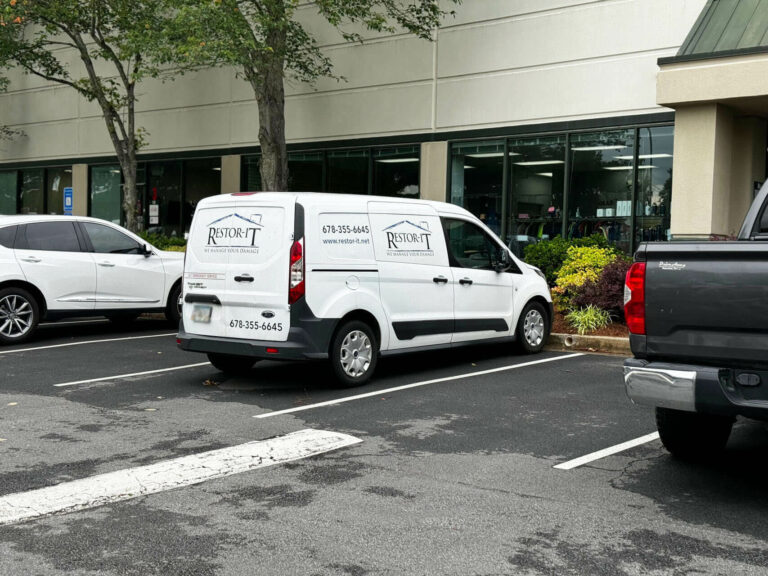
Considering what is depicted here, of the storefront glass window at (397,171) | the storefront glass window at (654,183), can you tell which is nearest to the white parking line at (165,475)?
the storefront glass window at (654,183)

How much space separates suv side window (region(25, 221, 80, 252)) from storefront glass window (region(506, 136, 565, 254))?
8783mm

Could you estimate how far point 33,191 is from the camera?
28078 millimetres

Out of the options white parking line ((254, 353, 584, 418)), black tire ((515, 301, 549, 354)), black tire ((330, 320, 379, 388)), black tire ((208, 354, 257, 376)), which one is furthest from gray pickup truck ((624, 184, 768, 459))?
black tire ((515, 301, 549, 354))

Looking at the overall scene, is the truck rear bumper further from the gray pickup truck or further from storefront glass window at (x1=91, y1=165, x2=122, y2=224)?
storefront glass window at (x1=91, y1=165, x2=122, y2=224)

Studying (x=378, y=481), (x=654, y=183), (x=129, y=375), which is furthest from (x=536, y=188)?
(x=378, y=481)

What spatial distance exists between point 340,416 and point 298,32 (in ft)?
42.3

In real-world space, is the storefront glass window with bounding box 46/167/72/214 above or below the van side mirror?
above

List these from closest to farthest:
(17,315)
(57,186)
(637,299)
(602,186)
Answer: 1. (637,299)
2. (17,315)
3. (602,186)
4. (57,186)

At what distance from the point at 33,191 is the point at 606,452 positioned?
2531 centimetres

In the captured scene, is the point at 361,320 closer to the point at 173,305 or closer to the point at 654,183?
the point at 173,305

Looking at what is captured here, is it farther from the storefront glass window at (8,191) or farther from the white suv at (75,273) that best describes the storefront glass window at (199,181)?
Result: the white suv at (75,273)

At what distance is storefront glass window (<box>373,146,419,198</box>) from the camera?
19.9 m

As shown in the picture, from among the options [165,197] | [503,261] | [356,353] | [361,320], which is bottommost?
[356,353]

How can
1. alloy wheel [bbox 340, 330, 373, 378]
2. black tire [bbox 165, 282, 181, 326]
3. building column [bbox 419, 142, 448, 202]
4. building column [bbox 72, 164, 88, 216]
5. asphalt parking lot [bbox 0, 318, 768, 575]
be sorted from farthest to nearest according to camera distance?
building column [bbox 72, 164, 88, 216]
building column [bbox 419, 142, 448, 202]
black tire [bbox 165, 282, 181, 326]
alloy wheel [bbox 340, 330, 373, 378]
asphalt parking lot [bbox 0, 318, 768, 575]
